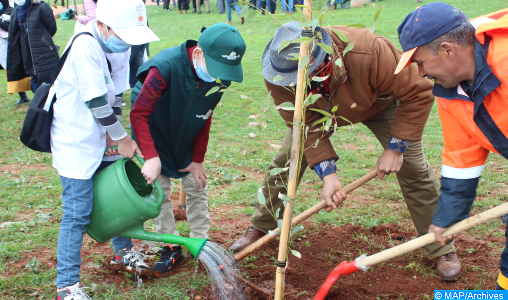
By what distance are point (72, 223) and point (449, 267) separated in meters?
2.31

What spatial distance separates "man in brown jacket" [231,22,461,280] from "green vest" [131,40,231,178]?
436 mm

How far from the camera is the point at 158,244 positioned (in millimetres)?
3137

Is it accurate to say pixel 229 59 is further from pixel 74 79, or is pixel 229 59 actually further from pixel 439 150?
pixel 439 150

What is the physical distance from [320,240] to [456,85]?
1.79 metres

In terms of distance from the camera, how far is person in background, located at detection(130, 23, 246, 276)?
2.35 metres

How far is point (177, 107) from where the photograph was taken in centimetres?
258

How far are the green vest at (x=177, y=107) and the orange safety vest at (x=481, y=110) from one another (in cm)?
133

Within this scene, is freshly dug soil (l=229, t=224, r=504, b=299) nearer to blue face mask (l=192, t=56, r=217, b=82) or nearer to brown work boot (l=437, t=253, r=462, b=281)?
brown work boot (l=437, t=253, r=462, b=281)

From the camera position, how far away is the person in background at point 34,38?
5711 millimetres

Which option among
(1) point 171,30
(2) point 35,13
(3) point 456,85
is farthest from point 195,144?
(1) point 171,30

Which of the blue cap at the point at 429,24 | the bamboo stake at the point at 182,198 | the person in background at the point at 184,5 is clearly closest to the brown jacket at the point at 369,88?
the blue cap at the point at 429,24

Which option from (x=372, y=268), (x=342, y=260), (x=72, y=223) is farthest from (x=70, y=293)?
(x=372, y=268)

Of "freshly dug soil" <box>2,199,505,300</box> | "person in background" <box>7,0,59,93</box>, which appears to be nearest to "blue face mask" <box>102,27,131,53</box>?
"freshly dug soil" <box>2,199,505,300</box>

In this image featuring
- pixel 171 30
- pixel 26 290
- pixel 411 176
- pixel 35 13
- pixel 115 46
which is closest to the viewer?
pixel 115 46
